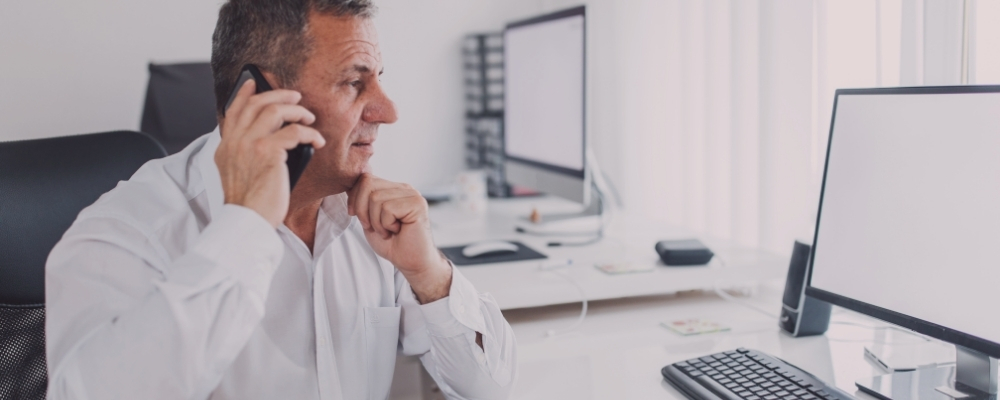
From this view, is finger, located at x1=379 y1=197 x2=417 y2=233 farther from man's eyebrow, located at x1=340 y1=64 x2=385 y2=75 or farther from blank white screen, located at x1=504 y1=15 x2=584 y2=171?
blank white screen, located at x1=504 y1=15 x2=584 y2=171

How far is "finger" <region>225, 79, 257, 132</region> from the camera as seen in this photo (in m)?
0.88

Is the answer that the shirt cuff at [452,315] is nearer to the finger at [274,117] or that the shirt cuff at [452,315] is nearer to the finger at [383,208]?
the finger at [383,208]

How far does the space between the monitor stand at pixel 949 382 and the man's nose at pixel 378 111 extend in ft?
2.41

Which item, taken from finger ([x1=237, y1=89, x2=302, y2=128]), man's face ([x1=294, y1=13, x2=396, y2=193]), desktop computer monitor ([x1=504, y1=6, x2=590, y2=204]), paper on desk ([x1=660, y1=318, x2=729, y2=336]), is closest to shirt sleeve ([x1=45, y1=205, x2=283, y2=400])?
finger ([x1=237, y1=89, x2=302, y2=128])

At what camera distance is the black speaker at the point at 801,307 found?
4.16 feet

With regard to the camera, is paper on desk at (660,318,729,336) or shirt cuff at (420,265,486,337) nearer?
shirt cuff at (420,265,486,337)

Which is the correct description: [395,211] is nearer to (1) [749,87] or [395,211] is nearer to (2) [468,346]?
(2) [468,346]

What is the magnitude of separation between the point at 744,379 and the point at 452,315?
41cm

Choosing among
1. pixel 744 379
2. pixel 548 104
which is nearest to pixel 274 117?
pixel 744 379

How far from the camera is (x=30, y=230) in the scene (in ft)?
3.49

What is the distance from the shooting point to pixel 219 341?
808 millimetres

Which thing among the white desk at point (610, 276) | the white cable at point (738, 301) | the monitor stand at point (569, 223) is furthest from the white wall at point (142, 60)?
the white cable at point (738, 301)

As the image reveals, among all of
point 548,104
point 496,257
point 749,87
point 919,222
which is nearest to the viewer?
point 919,222

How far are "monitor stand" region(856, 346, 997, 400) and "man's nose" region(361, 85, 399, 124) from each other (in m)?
0.74
